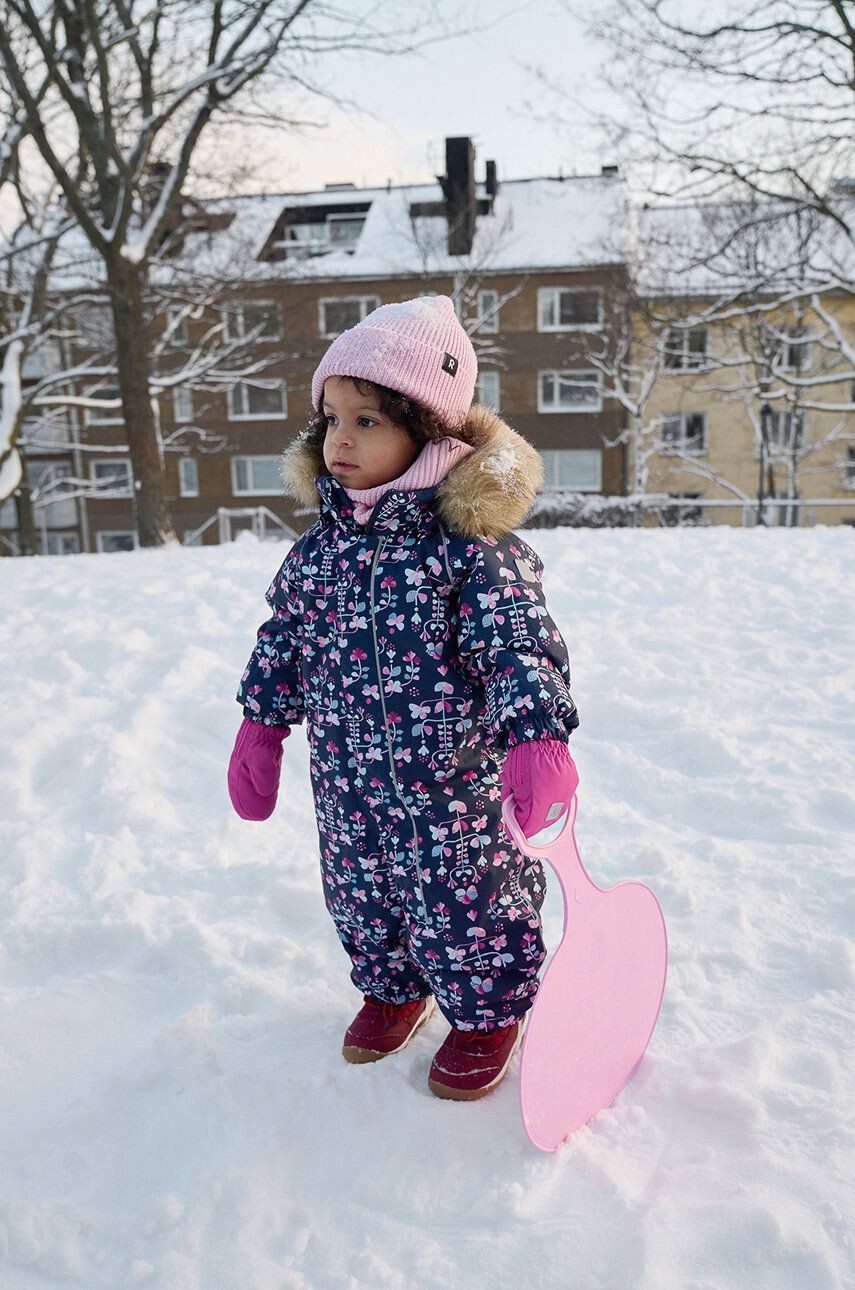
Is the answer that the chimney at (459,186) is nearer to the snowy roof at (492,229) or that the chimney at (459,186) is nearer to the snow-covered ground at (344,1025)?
the snowy roof at (492,229)

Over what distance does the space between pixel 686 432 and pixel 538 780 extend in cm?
2634

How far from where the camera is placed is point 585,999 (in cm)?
160

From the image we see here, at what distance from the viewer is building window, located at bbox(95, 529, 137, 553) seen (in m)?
27.4

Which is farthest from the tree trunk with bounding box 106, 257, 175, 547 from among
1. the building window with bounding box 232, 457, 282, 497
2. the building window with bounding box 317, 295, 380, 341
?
the building window with bounding box 232, 457, 282, 497

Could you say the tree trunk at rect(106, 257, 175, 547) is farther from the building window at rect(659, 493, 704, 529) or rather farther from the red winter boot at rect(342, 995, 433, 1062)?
the red winter boot at rect(342, 995, 433, 1062)

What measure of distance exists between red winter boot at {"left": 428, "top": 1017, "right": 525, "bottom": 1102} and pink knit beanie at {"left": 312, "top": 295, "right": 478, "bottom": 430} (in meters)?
1.14

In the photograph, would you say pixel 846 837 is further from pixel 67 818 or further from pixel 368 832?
pixel 67 818

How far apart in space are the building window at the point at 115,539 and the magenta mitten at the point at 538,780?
27267mm

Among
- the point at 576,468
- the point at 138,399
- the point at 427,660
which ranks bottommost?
the point at 576,468

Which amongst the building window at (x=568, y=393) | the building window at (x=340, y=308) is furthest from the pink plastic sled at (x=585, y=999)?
the building window at (x=568, y=393)

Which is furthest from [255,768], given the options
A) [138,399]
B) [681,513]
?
[681,513]

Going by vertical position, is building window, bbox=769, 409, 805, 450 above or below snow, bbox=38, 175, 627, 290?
below

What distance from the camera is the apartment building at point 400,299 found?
867 inches

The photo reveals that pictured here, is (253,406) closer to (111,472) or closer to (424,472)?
(111,472)
